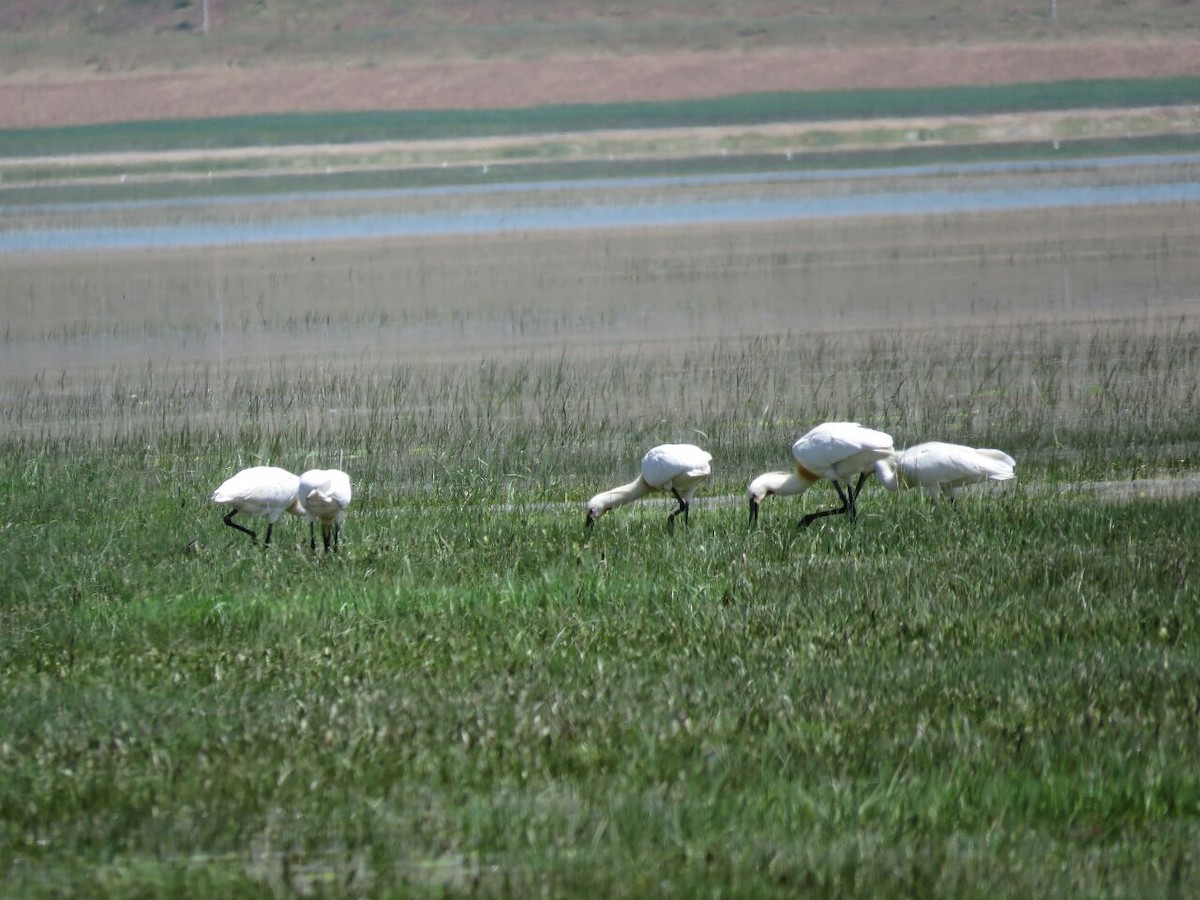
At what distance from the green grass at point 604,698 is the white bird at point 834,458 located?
0.73ft

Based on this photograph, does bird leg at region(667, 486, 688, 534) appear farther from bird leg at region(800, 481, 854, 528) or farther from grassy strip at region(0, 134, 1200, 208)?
grassy strip at region(0, 134, 1200, 208)

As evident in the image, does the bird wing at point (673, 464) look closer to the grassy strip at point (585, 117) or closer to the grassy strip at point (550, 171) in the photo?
the grassy strip at point (550, 171)

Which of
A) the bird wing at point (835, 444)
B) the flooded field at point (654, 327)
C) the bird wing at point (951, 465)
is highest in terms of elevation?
the bird wing at point (835, 444)

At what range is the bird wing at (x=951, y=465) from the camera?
9.59m

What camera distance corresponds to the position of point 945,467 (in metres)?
9.62

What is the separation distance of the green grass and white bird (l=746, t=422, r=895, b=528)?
224 mm

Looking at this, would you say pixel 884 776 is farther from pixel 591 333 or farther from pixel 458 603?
pixel 591 333

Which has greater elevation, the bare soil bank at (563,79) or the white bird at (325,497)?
the bare soil bank at (563,79)

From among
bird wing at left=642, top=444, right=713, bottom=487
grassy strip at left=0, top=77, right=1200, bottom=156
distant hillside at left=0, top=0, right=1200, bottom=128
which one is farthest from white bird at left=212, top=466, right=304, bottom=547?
distant hillside at left=0, top=0, right=1200, bottom=128

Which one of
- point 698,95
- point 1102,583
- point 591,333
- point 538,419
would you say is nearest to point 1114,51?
point 698,95

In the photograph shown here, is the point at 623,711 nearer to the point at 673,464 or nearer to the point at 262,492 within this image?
the point at 673,464

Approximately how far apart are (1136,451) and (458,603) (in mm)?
6553

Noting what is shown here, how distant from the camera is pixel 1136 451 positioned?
12797mm

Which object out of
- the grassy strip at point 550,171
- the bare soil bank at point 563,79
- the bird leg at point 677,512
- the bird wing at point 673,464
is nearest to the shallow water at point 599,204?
the grassy strip at point 550,171
